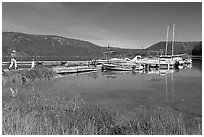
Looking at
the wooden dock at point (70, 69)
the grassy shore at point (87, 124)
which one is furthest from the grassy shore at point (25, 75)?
the grassy shore at point (87, 124)

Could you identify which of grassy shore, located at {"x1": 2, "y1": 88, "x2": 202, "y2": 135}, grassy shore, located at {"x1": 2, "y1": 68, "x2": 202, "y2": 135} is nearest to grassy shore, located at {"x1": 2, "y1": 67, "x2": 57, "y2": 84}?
grassy shore, located at {"x1": 2, "y1": 68, "x2": 202, "y2": 135}

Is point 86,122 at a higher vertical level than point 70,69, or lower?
lower

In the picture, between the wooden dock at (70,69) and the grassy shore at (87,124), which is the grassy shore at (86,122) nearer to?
the grassy shore at (87,124)

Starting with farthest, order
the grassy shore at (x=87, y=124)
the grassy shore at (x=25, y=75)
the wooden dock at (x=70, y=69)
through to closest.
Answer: the wooden dock at (x=70, y=69), the grassy shore at (x=25, y=75), the grassy shore at (x=87, y=124)

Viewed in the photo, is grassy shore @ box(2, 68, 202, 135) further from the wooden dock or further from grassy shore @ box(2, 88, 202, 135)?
the wooden dock

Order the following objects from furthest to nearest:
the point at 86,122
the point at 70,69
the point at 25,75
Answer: the point at 70,69
the point at 25,75
the point at 86,122

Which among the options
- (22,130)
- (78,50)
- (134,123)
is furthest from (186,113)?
(78,50)

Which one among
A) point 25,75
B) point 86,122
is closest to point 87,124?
point 86,122

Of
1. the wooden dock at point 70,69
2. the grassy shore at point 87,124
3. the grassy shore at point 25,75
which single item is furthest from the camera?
the wooden dock at point 70,69

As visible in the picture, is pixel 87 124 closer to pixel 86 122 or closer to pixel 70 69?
pixel 86 122

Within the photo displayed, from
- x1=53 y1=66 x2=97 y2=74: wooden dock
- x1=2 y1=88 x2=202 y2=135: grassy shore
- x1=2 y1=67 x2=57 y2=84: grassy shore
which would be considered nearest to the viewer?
x1=2 y1=88 x2=202 y2=135: grassy shore

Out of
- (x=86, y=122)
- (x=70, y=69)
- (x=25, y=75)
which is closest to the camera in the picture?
(x=86, y=122)

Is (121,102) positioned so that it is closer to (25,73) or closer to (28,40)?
(25,73)

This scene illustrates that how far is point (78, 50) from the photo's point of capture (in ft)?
470
